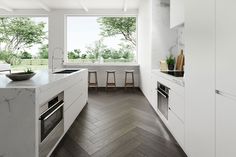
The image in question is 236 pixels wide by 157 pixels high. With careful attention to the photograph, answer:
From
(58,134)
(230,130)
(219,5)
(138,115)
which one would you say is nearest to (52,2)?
(138,115)

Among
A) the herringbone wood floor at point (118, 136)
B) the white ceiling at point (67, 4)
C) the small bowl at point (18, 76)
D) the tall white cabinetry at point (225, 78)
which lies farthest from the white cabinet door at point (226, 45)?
the white ceiling at point (67, 4)

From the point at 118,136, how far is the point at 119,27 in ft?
20.7

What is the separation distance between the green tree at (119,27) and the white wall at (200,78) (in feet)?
20.5

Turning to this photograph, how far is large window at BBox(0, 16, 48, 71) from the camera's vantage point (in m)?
8.70

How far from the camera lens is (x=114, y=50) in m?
8.41

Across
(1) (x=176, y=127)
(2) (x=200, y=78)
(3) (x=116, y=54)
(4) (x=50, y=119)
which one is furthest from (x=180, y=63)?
(3) (x=116, y=54)

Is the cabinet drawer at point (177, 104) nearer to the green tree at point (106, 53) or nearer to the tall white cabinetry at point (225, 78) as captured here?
the tall white cabinetry at point (225, 78)

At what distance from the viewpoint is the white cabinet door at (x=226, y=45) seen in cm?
128

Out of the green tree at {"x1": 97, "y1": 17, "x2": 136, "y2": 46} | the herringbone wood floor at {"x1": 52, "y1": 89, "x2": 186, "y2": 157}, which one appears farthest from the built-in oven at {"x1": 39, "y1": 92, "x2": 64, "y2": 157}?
the green tree at {"x1": 97, "y1": 17, "x2": 136, "y2": 46}

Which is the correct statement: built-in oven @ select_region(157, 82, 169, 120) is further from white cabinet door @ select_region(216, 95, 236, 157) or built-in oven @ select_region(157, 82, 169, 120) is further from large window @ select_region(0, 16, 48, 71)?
large window @ select_region(0, 16, 48, 71)

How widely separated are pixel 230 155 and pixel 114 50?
7359 mm

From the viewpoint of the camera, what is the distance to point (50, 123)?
2.21 meters

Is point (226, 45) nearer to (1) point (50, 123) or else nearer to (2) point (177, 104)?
(2) point (177, 104)

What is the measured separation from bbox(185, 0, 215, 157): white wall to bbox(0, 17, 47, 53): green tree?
7.77m
